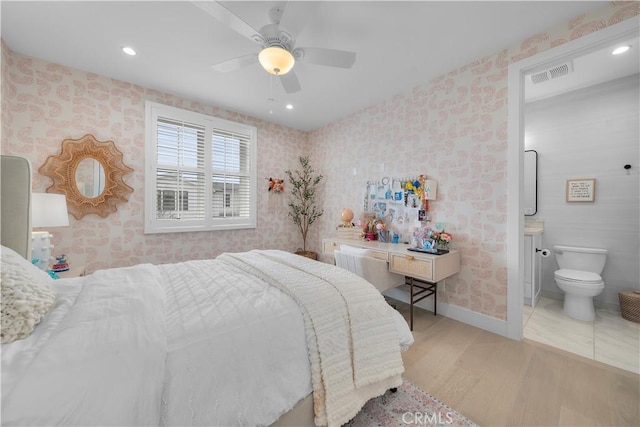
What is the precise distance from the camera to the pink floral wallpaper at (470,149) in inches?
86.7

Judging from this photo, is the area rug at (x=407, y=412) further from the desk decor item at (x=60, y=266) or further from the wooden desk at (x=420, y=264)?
the desk decor item at (x=60, y=266)

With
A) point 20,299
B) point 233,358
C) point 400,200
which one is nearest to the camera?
point 20,299

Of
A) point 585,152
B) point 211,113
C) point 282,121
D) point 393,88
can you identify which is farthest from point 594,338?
point 211,113

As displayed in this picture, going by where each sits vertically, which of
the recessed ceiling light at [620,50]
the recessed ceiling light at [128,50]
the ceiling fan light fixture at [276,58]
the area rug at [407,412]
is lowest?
the area rug at [407,412]

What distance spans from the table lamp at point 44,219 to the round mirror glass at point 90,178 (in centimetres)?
66

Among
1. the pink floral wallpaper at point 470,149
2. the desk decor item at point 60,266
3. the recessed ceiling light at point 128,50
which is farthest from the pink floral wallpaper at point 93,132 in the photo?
the pink floral wallpaper at point 470,149

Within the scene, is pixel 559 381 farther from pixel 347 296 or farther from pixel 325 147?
pixel 325 147

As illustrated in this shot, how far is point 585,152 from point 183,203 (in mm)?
4871

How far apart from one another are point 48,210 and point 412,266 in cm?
308

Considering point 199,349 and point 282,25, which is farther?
point 282,25

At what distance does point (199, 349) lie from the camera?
86 cm

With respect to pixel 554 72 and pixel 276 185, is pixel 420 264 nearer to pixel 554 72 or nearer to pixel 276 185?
pixel 554 72

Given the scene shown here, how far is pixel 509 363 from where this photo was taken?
1.85 metres

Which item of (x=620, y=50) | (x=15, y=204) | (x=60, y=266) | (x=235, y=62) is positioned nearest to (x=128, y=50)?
(x=235, y=62)
